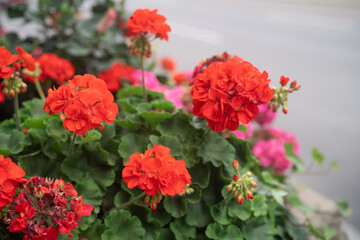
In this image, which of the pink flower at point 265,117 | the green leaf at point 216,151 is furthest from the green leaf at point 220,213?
the pink flower at point 265,117

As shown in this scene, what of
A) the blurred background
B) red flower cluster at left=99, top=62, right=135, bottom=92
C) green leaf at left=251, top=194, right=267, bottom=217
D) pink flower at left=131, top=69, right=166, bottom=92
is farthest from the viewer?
the blurred background

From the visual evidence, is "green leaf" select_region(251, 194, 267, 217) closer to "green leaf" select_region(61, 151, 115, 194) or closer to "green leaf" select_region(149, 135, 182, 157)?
"green leaf" select_region(149, 135, 182, 157)

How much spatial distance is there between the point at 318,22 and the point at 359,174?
411 centimetres

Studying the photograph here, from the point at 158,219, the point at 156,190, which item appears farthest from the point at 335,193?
the point at 156,190

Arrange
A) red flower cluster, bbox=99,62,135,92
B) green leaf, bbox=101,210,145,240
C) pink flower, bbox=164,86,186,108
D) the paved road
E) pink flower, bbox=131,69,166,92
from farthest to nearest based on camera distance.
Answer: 1. the paved road
2. red flower cluster, bbox=99,62,135,92
3. pink flower, bbox=131,69,166,92
4. pink flower, bbox=164,86,186,108
5. green leaf, bbox=101,210,145,240

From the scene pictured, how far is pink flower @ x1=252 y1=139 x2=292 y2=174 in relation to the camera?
56.5 inches

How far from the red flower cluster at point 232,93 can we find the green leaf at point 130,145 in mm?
283

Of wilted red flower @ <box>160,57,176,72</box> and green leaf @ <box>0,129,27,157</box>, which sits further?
wilted red flower @ <box>160,57,176,72</box>

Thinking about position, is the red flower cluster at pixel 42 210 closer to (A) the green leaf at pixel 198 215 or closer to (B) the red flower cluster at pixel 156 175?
(B) the red flower cluster at pixel 156 175

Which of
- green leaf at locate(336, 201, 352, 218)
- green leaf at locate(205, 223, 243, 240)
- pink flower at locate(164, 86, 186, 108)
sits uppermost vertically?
pink flower at locate(164, 86, 186, 108)

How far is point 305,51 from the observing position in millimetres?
4336

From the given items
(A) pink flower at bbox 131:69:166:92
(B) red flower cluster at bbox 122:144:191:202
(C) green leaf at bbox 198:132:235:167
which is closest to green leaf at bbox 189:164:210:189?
(C) green leaf at bbox 198:132:235:167

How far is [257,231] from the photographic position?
0.99 m

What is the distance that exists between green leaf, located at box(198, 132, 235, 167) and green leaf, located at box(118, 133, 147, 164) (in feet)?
0.54
